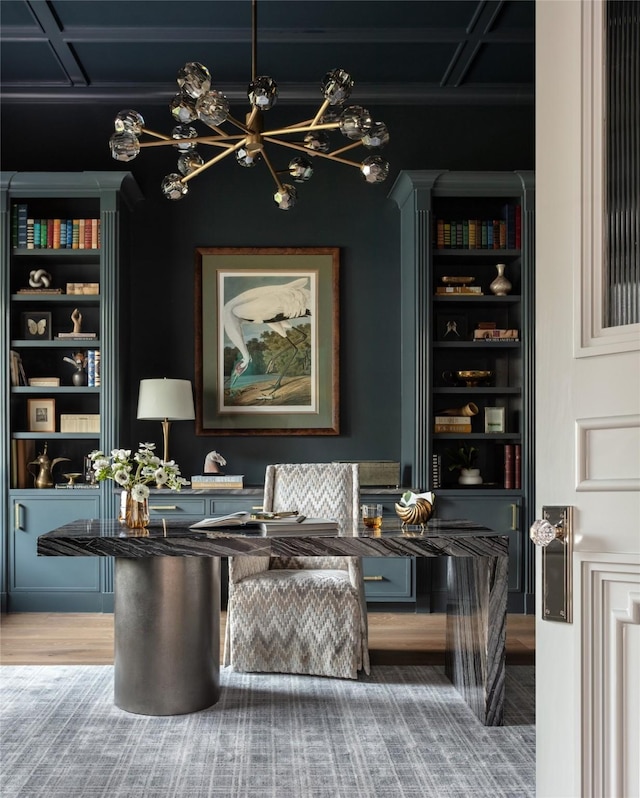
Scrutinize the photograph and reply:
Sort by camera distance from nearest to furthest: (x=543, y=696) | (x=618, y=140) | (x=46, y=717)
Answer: (x=618, y=140)
(x=543, y=696)
(x=46, y=717)

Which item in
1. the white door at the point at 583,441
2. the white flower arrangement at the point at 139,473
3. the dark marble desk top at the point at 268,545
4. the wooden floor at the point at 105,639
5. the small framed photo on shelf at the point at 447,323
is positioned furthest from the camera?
the small framed photo on shelf at the point at 447,323

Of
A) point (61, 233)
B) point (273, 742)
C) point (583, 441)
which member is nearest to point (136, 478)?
point (273, 742)

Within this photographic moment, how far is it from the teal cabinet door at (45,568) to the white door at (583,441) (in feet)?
12.9

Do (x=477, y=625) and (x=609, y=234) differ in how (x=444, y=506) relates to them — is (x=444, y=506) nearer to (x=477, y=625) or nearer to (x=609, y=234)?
(x=477, y=625)

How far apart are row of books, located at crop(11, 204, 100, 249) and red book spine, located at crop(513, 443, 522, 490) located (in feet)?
9.66

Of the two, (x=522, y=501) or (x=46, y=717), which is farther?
(x=522, y=501)

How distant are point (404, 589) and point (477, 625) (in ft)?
5.76

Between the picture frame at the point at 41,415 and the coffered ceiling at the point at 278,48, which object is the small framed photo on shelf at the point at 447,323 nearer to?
the coffered ceiling at the point at 278,48

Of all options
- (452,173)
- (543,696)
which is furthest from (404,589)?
(543,696)

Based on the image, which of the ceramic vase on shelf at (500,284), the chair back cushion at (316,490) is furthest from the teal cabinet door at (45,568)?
the ceramic vase on shelf at (500,284)

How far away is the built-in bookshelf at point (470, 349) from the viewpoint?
195 inches

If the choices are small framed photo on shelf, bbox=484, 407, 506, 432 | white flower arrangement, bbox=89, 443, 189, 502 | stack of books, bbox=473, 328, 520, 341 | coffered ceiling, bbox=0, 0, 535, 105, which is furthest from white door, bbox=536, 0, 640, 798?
small framed photo on shelf, bbox=484, 407, 506, 432

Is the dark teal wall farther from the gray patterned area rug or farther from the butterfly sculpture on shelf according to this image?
the gray patterned area rug

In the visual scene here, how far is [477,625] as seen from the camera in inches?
126
